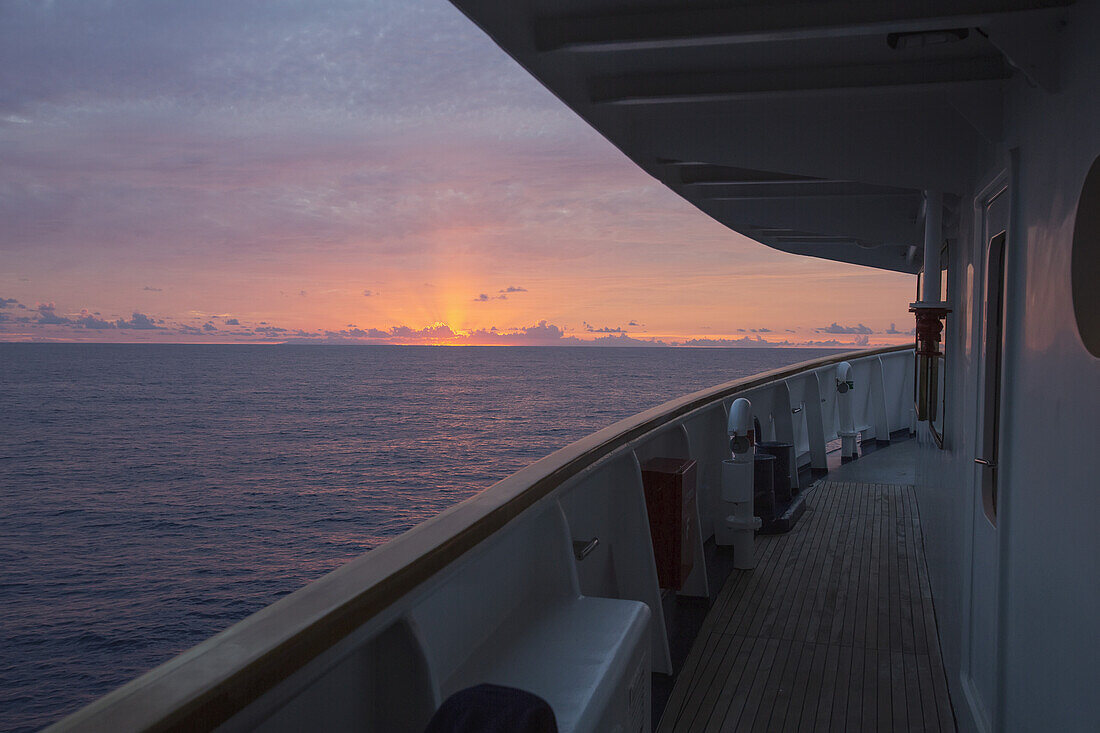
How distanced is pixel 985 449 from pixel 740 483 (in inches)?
62.0

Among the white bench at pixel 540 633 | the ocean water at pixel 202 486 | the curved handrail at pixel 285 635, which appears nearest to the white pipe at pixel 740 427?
the white bench at pixel 540 633

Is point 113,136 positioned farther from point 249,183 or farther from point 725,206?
point 725,206

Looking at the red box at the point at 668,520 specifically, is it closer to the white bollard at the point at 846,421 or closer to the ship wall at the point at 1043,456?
the ship wall at the point at 1043,456

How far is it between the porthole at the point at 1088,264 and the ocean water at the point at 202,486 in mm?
28933

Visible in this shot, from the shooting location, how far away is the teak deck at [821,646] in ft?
8.32

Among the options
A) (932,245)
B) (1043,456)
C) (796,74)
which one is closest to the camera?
(1043,456)

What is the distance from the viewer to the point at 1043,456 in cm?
152

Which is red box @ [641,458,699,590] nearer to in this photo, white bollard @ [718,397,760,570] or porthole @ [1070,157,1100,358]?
white bollard @ [718,397,760,570]

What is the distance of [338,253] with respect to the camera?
96500 millimetres

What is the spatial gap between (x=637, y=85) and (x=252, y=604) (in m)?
31.6

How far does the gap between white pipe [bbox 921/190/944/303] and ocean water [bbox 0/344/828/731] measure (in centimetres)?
2782

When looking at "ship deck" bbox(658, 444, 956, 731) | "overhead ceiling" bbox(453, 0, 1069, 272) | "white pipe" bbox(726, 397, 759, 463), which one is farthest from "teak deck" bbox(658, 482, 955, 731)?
"overhead ceiling" bbox(453, 0, 1069, 272)

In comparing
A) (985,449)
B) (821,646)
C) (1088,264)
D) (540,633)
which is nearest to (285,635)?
(540,633)

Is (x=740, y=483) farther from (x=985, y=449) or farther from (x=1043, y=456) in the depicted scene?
(x=1043, y=456)
